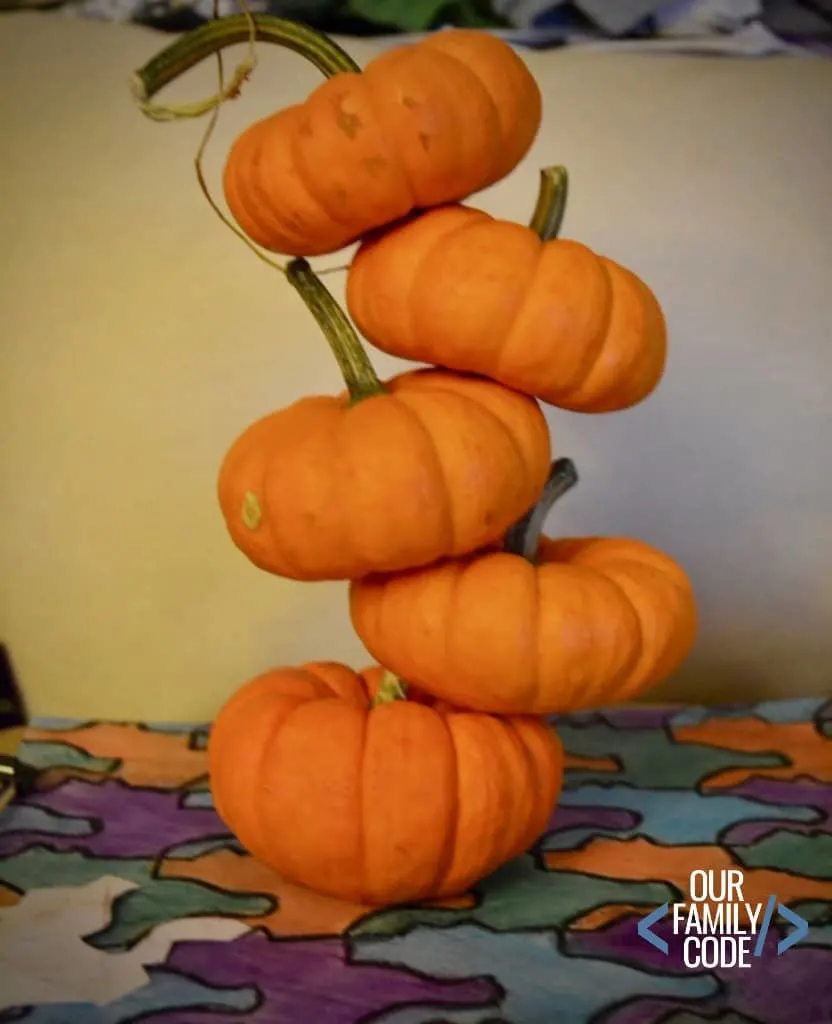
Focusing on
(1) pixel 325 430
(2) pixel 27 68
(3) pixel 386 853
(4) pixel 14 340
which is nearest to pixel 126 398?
(4) pixel 14 340

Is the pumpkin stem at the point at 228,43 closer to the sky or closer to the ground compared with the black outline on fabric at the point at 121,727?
closer to the sky

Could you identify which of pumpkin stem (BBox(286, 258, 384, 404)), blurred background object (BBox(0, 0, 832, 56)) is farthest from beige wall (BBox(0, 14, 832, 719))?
pumpkin stem (BBox(286, 258, 384, 404))

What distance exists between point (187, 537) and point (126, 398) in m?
0.16

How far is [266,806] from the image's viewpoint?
646 mm

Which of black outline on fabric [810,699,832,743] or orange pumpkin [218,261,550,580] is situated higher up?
orange pumpkin [218,261,550,580]

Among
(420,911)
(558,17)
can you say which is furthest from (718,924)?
(558,17)

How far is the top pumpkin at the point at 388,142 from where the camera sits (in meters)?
0.58

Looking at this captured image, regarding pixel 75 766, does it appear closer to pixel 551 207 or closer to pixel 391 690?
pixel 391 690

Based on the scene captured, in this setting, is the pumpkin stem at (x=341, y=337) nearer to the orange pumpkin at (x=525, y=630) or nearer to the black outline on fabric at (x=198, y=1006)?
the orange pumpkin at (x=525, y=630)

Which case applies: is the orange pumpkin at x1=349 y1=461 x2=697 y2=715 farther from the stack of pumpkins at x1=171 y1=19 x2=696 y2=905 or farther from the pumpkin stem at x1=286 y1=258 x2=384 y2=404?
the pumpkin stem at x1=286 y1=258 x2=384 y2=404

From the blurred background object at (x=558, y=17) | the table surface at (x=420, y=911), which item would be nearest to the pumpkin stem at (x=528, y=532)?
the table surface at (x=420, y=911)

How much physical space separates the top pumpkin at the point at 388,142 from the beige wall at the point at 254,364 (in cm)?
43

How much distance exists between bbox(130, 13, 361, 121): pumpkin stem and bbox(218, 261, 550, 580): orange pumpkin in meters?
0.20

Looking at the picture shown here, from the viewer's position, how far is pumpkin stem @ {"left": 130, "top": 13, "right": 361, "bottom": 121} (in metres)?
0.63
